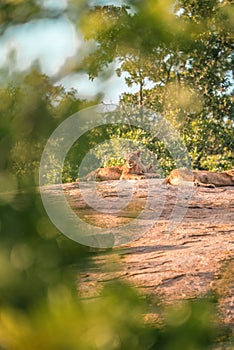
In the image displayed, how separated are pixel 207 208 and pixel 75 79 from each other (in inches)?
234

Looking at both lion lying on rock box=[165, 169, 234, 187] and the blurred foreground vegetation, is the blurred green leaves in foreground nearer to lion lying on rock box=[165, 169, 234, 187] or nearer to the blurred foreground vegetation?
the blurred foreground vegetation

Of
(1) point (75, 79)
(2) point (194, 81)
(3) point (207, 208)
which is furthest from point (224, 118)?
(1) point (75, 79)

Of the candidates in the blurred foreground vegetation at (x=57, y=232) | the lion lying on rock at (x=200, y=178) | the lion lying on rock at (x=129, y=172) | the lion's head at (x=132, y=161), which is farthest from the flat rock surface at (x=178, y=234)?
the blurred foreground vegetation at (x=57, y=232)

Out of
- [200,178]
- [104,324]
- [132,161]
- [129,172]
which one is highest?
[132,161]

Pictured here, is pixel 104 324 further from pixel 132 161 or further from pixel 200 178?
pixel 132 161

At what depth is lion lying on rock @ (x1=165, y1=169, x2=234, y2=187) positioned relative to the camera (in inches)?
282

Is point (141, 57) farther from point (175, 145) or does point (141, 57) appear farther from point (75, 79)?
point (175, 145)

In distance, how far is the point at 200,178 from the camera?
733cm

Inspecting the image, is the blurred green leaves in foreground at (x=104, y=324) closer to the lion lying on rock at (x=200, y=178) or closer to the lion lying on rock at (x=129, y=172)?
the lion lying on rock at (x=200, y=178)

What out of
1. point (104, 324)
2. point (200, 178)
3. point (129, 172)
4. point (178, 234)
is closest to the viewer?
point (104, 324)

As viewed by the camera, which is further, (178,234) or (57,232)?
(178,234)

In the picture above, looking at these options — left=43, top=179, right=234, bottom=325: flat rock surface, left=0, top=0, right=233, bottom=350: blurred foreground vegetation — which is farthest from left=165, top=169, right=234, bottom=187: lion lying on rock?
left=0, top=0, right=233, bottom=350: blurred foreground vegetation

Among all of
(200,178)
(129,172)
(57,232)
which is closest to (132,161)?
(129,172)

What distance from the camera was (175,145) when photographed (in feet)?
36.5
